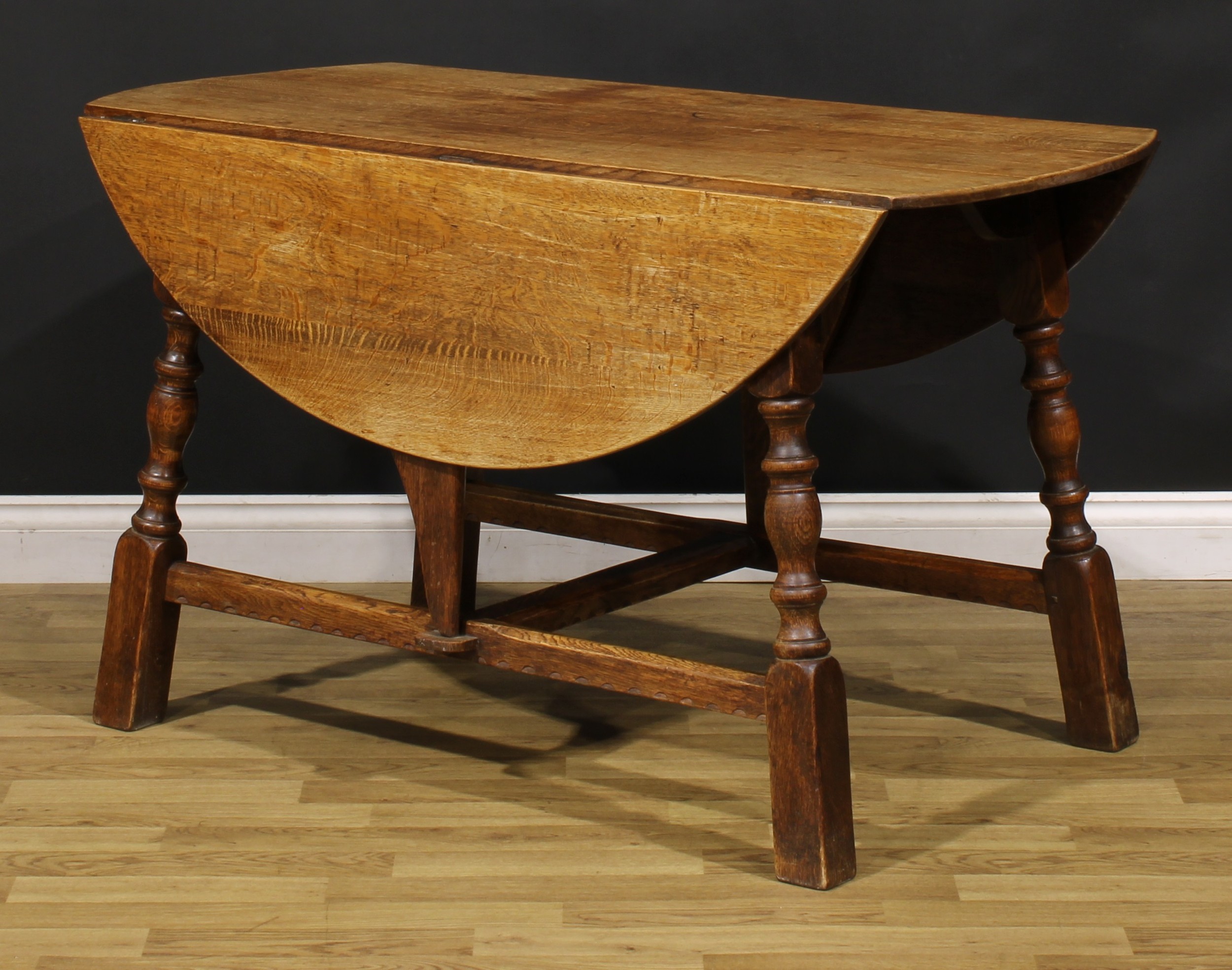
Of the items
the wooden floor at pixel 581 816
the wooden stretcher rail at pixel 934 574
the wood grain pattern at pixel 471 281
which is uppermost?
the wood grain pattern at pixel 471 281

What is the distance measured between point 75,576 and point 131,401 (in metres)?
0.30

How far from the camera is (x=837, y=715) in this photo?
1.75 meters

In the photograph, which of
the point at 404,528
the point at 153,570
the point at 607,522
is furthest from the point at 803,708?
the point at 404,528

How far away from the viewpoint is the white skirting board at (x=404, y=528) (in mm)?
2693

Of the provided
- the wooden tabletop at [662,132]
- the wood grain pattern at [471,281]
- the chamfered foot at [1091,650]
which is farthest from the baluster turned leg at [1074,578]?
the wood grain pattern at [471,281]

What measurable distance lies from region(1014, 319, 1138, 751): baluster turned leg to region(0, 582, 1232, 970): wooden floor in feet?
0.24

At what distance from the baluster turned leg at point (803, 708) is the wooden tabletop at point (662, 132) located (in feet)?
0.88

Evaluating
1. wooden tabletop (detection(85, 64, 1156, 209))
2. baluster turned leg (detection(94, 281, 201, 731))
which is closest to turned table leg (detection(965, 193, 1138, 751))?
wooden tabletop (detection(85, 64, 1156, 209))

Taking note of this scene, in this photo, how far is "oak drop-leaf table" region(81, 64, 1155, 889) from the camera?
5.37 feet

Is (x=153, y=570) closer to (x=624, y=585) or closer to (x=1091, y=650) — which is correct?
(x=624, y=585)

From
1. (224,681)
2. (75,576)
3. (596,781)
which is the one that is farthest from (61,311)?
(596,781)

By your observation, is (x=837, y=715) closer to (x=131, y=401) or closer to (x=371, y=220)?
(x=371, y=220)

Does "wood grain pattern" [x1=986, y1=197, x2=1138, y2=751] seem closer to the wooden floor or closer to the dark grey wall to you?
the wooden floor

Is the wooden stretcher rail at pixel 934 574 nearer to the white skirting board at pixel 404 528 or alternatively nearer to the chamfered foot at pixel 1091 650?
the chamfered foot at pixel 1091 650
